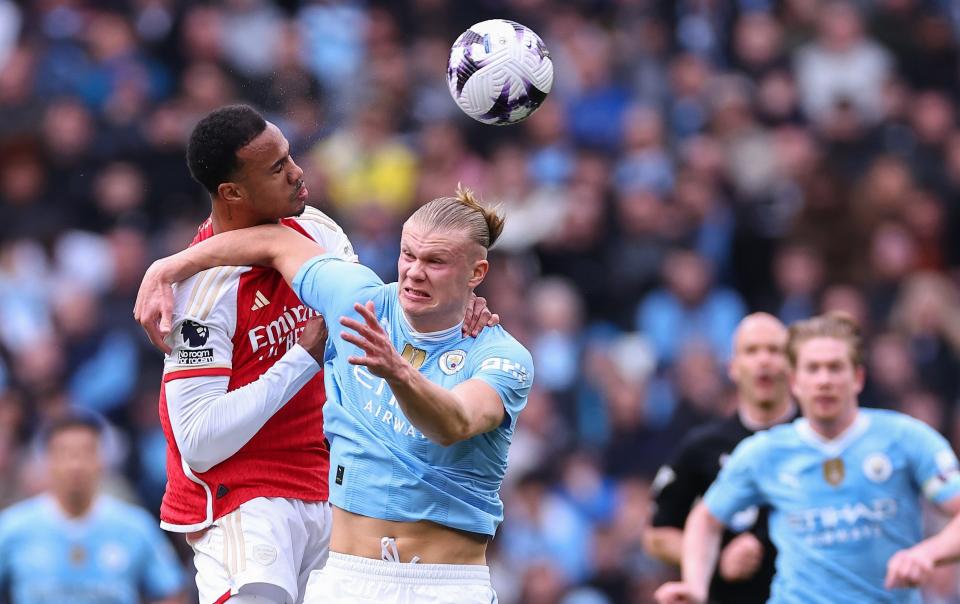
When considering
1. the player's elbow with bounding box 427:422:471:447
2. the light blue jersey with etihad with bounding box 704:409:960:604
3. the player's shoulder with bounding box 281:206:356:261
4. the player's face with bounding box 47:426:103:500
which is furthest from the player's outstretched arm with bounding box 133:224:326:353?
the player's face with bounding box 47:426:103:500

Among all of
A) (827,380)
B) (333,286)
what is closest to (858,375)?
(827,380)

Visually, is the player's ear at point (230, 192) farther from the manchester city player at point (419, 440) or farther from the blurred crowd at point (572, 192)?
the blurred crowd at point (572, 192)

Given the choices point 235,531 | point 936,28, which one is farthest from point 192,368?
point 936,28

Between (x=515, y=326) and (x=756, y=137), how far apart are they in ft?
11.9

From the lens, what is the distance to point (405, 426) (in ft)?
18.9

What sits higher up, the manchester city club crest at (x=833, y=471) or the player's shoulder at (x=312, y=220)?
the player's shoulder at (x=312, y=220)

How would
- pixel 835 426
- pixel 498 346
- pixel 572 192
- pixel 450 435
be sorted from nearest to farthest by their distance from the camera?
pixel 450 435 → pixel 498 346 → pixel 835 426 → pixel 572 192

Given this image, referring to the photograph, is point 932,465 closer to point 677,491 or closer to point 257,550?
point 677,491

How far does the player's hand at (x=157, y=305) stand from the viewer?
613cm

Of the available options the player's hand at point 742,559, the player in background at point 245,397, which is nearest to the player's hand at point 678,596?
the player's hand at point 742,559

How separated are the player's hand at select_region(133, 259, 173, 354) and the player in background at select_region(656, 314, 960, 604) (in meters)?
2.64

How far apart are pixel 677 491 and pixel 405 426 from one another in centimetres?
318

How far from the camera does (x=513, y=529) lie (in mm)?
12773

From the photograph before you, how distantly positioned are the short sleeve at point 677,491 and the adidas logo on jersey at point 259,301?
3.05 m
